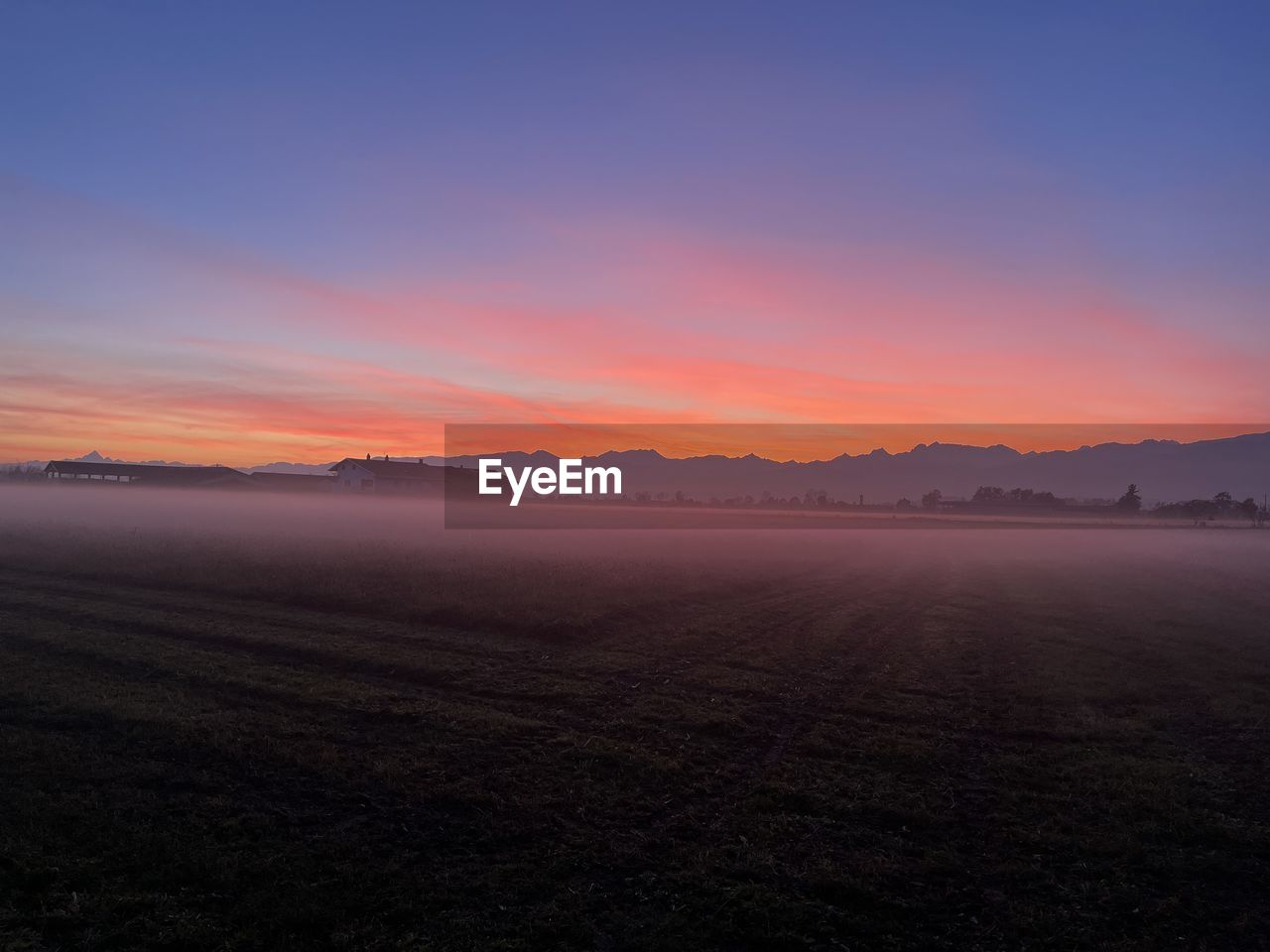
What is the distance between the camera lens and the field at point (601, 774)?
7.10 m

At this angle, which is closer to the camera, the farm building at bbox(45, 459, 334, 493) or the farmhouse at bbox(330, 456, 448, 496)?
the farmhouse at bbox(330, 456, 448, 496)

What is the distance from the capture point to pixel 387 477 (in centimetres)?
11069

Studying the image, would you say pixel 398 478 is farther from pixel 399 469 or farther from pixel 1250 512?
pixel 1250 512

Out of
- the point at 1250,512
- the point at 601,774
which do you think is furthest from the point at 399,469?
the point at 1250,512

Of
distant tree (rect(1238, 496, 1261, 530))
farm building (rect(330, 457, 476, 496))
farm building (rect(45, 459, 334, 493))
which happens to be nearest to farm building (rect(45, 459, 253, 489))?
farm building (rect(45, 459, 334, 493))

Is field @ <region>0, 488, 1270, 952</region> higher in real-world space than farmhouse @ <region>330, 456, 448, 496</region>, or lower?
lower

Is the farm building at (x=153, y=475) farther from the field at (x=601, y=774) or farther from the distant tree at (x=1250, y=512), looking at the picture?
the distant tree at (x=1250, y=512)

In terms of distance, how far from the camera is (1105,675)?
59.0 feet

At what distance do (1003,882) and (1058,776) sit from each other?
13.5ft

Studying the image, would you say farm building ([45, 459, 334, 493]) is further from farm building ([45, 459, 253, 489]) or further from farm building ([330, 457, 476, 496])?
farm building ([330, 457, 476, 496])

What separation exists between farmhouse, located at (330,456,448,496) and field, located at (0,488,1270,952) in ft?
287

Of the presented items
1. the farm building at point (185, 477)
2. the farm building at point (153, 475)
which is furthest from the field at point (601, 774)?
the farm building at point (153, 475)

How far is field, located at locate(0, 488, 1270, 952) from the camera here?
7.10 metres

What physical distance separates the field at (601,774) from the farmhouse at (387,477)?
87.4 m
